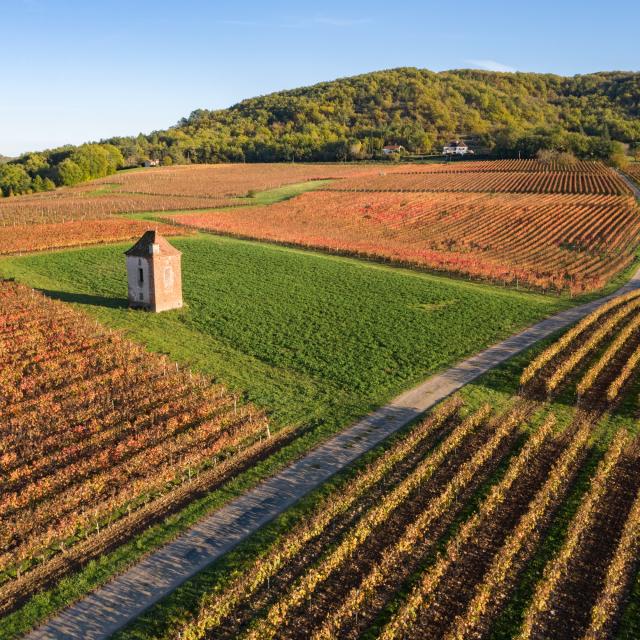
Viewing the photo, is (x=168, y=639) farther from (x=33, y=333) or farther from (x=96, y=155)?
(x=96, y=155)

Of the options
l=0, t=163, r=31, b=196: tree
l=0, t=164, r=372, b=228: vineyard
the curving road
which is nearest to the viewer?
the curving road

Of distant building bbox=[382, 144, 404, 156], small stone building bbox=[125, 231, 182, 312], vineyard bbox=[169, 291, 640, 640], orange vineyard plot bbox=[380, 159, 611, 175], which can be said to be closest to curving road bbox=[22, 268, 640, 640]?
vineyard bbox=[169, 291, 640, 640]

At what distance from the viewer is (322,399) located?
75.3 ft

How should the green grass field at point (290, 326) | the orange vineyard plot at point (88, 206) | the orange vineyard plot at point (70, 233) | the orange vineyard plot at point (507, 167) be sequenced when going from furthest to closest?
the orange vineyard plot at point (507, 167)
the orange vineyard plot at point (88, 206)
the orange vineyard plot at point (70, 233)
the green grass field at point (290, 326)

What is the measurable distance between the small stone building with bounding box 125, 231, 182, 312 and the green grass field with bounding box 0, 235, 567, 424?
100cm

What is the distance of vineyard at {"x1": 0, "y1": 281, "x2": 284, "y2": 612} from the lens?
14602 millimetres

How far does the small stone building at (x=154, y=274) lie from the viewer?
1310 inches

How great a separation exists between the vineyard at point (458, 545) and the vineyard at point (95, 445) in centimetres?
404

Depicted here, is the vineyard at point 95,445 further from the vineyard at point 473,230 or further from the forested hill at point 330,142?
the forested hill at point 330,142

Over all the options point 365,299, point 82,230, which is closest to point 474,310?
point 365,299

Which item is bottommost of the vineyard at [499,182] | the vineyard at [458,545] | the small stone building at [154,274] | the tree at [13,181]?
the vineyard at [458,545]

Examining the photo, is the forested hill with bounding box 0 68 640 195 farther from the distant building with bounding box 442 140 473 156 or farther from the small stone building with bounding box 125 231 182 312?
the small stone building with bounding box 125 231 182 312

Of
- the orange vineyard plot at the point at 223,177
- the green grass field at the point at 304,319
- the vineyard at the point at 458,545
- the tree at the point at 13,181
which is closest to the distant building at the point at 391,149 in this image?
the orange vineyard plot at the point at 223,177

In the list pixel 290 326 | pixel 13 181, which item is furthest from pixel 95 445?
pixel 13 181
